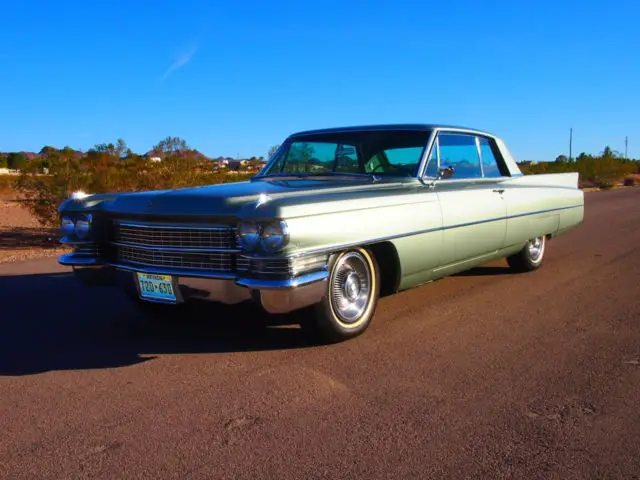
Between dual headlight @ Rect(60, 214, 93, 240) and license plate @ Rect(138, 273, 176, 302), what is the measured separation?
692 mm

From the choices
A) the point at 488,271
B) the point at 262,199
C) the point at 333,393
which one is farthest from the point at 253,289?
the point at 488,271

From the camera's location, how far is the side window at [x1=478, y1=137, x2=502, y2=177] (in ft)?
20.8

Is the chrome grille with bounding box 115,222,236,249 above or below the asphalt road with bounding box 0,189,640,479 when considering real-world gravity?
above

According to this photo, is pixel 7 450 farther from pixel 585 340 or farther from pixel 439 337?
pixel 585 340

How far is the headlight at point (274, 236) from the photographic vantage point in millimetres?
3684

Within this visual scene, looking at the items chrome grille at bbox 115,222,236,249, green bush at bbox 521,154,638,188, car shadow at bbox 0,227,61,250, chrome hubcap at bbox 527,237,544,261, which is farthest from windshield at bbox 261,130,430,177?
green bush at bbox 521,154,638,188

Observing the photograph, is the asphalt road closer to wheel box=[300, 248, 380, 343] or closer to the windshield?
wheel box=[300, 248, 380, 343]

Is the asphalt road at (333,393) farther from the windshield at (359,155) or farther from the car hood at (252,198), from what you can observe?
the windshield at (359,155)

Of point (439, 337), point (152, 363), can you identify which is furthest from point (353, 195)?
point (152, 363)

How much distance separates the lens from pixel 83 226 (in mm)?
4688

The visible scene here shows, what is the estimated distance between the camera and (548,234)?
7086mm

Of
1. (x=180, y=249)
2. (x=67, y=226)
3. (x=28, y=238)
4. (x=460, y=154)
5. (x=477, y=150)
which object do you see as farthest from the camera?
(x=28, y=238)

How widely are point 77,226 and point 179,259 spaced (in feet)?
3.56

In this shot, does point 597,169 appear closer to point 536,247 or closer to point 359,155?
point 536,247
